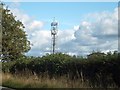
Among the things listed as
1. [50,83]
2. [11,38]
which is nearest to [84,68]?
[50,83]

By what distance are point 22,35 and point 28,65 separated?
21273mm

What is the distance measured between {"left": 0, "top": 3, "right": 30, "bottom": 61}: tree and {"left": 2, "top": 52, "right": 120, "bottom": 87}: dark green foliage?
20245 mm

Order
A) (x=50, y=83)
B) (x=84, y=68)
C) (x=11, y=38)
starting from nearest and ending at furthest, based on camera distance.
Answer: (x=50, y=83) < (x=84, y=68) < (x=11, y=38)

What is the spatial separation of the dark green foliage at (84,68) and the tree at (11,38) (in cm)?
2024

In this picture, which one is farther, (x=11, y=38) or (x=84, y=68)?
(x=11, y=38)

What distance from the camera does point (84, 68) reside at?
1891 cm

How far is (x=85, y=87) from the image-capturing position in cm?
1623

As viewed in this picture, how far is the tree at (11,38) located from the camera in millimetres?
47406

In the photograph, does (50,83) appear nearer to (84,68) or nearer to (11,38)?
(84,68)

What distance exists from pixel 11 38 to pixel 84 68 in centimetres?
2973

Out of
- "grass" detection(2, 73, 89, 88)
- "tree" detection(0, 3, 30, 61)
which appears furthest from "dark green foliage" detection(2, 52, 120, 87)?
"tree" detection(0, 3, 30, 61)

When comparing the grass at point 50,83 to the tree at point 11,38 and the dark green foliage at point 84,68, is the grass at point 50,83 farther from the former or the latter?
the tree at point 11,38

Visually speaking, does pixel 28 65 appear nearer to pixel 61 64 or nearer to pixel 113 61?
pixel 61 64

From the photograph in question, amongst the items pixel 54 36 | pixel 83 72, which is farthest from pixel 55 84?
pixel 54 36
